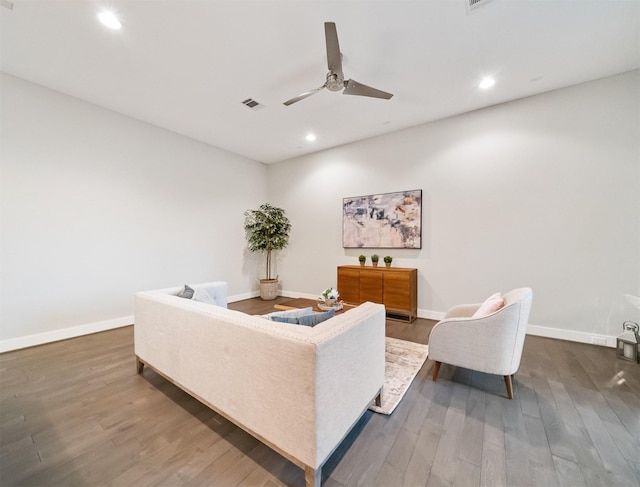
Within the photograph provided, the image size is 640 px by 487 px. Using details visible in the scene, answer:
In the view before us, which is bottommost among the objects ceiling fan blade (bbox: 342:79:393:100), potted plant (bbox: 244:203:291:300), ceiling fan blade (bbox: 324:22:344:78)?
potted plant (bbox: 244:203:291:300)

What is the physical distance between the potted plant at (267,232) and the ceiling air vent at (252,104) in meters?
2.35

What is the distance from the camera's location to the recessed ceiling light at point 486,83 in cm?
296

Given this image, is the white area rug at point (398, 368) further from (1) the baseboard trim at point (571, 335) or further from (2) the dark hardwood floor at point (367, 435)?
(1) the baseboard trim at point (571, 335)

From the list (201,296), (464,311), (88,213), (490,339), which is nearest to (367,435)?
(490,339)

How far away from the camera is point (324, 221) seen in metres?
5.28

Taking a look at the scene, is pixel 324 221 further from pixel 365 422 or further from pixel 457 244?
pixel 365 422

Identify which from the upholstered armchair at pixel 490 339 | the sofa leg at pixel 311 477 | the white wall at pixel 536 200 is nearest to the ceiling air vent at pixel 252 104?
the white wall at pixel 536 200

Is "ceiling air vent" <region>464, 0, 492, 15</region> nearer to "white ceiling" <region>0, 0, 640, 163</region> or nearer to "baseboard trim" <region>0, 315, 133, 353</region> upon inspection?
"white ceiling" <region>0, 0, 640, 163</region>

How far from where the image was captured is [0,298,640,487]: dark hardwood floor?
4.34ft

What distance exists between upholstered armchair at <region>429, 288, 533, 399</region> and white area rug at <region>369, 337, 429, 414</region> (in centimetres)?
39

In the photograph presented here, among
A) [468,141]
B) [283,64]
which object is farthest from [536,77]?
[283,64]

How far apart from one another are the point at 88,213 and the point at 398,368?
449 centimetres

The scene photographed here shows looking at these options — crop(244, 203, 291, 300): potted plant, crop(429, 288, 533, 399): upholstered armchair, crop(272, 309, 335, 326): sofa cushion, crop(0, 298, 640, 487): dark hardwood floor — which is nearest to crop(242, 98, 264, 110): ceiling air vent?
crop(244, 203, 291, 300): potted plant

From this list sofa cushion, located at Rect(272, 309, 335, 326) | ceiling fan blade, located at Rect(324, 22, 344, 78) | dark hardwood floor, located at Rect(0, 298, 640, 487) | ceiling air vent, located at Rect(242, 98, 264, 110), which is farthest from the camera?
ceiling air vent, located at Rect(242, 98, 264, 110)
